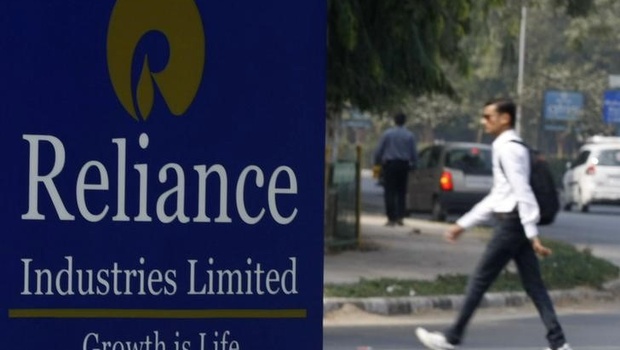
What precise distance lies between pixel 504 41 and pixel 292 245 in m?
22.7

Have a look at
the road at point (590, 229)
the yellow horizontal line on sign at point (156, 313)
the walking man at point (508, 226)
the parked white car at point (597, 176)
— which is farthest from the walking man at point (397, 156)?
the yellow horizontal line on sign at point (156, 313)

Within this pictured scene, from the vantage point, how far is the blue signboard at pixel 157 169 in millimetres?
2604

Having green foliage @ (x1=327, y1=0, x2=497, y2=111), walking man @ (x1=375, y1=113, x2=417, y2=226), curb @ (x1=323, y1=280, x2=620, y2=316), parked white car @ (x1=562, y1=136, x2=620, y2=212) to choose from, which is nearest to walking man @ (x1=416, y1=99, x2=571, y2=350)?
curb @ (x1=323, y1=280, x2=620, y2=316)

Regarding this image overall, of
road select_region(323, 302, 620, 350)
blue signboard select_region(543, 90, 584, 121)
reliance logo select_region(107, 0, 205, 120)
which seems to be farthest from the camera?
blue signboard select_region(543, 90, 584, 121)

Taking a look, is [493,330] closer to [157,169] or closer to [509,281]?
[509,281]

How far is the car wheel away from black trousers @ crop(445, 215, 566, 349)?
18011mm

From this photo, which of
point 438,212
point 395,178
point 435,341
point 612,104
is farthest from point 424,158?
point 435,341

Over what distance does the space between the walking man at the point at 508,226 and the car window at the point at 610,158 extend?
2834 cm

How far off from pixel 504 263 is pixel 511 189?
20.5 inches

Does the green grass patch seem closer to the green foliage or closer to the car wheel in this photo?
the green foliage

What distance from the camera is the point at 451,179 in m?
28.1

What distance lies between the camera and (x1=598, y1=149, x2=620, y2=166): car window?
38000 mm

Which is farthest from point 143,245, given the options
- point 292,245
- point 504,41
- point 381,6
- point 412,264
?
point 504,41

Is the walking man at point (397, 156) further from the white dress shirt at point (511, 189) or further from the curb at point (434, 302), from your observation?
the white dress shirt at point (511, 189)
